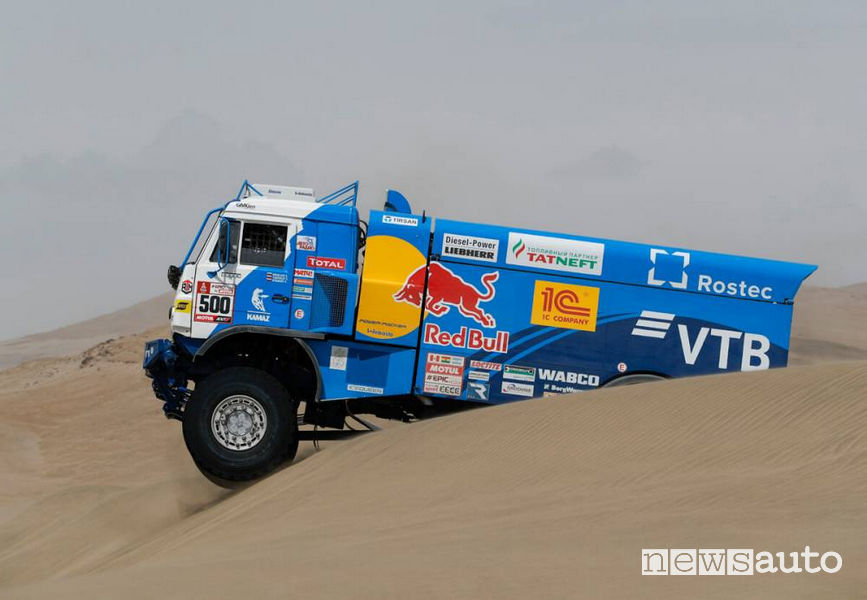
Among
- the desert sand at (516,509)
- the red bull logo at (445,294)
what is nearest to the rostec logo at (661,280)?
the desert sand at (516,509)

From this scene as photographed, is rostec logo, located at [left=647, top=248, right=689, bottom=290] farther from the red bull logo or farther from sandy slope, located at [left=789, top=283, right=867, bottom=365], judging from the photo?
sandy slope, located at [left=789, top=283, right=867, bottom=365]

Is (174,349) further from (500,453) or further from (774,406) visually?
(774,406)

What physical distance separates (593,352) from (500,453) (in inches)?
102

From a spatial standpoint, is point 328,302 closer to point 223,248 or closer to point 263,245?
point 263,245

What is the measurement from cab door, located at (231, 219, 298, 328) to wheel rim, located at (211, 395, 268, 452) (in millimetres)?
927

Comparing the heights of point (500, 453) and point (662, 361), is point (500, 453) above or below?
below

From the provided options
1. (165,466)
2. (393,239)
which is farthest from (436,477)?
(165,466)

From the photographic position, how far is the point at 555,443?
402 inches

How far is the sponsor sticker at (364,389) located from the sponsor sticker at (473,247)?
71.0 inches

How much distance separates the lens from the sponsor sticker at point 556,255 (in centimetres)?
1237

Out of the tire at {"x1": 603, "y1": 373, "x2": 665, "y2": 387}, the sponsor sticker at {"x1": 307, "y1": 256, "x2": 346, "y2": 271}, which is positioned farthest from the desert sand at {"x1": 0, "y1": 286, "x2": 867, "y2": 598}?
the sponsor sticker at {"x1": 307, "y1": 256, "x2": 346, "y2": 271}

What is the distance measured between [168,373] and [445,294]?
3.45 meters

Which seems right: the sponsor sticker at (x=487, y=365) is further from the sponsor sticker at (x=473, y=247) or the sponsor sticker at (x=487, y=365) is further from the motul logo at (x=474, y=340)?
the sponsor sticker at (x=473, y=247)

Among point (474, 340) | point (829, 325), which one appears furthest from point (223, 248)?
point (829, 325)
